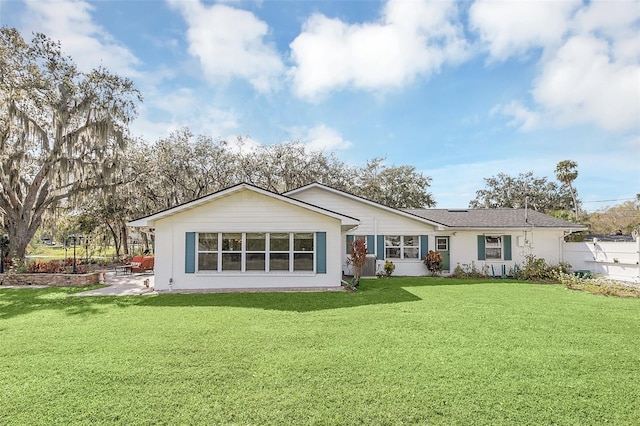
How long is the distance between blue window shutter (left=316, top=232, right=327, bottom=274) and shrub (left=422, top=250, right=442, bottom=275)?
636 cm

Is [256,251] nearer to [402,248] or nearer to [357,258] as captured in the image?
[357,258]

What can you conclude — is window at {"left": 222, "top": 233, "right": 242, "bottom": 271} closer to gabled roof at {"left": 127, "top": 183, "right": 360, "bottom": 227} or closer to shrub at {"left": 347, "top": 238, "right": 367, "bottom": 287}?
gabled roof at {"left": 127, "top": 183, "right": 360, "bottom": 227}

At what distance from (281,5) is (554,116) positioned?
15.0 m

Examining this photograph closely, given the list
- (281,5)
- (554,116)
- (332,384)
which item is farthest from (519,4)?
(332,384)

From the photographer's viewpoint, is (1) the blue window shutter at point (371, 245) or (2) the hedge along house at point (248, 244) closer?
(2) the hedge along house at point (248, 244)

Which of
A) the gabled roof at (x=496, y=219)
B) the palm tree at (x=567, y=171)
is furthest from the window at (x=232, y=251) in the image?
the palm tree at (x=567, y=171)

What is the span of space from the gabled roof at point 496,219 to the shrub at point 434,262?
1516mm

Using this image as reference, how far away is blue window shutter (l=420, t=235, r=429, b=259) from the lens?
54.6ft

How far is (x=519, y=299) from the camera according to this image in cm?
1036

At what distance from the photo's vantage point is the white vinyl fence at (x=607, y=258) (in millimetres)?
13762

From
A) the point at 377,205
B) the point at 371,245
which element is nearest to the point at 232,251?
the point at 371,245

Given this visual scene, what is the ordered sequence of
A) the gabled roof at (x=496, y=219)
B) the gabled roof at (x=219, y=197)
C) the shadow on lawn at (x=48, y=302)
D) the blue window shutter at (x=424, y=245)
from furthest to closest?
the blue window shutter at (x=424, y=245) < the gabled roof at (x=496, y=219) < the gabled roof at (x=219, y=197) < the shadow on lawn at (x=48, y=302)

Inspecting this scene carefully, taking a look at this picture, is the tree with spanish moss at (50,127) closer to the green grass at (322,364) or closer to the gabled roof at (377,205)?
the gabled roof at (377,205)

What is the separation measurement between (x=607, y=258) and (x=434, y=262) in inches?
283
